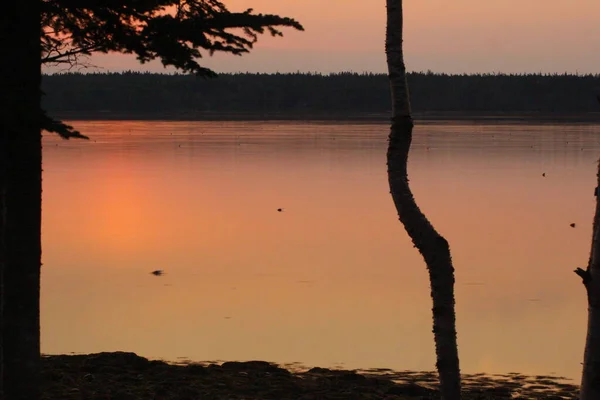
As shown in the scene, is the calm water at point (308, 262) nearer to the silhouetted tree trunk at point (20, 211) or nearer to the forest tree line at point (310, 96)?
the silhouetted tree trunk at point (20, 211)

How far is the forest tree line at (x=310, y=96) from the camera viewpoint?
122m

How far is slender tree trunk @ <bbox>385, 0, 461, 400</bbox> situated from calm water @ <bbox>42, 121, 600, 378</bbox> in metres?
3.62

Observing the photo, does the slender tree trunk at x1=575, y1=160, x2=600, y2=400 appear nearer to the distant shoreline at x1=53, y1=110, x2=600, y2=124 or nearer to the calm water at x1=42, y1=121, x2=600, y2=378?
the calm water at x1=42, y1=121, x2=600, y2=378

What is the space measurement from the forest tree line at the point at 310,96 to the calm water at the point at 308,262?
79218 millimetres

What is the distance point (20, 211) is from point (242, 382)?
3045 mm

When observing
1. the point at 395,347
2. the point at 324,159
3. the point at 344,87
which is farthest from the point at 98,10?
the point at 344,87

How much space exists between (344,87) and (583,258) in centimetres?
11003

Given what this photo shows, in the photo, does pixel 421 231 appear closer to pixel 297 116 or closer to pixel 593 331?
pixel 593 331

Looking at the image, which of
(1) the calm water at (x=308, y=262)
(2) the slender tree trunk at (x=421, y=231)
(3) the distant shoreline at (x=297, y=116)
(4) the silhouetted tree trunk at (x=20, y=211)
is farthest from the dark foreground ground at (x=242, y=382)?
(3) the distant shoreline at (x=297, y=116)

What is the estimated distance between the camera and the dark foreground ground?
10711mm

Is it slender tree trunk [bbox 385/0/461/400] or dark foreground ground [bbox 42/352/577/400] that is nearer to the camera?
slender tree trunk [bbox 385/0/461/400]

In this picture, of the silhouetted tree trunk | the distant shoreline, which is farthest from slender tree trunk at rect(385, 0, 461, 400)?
the distant shoreline

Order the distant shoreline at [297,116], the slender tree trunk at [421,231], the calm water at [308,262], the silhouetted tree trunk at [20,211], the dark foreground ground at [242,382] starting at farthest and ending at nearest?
the distant shoreline at [297,116] → the calm water at [308,262] → the dark foreground ground at [242,382] → the silhouetted tree trunk at [20,211] → the slender tree trunk at [421,231]

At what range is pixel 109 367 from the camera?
38.4ft
